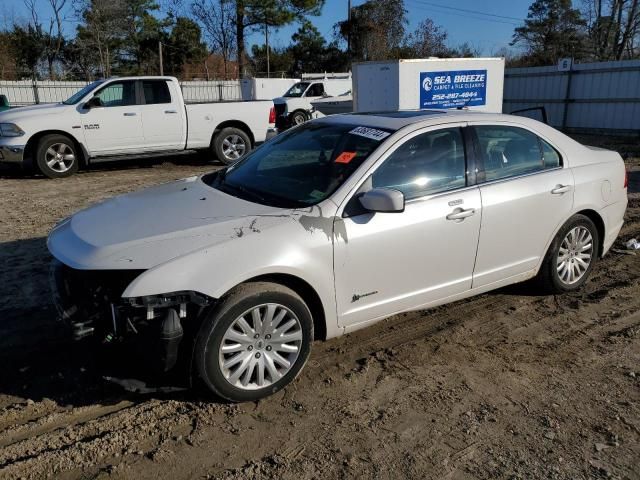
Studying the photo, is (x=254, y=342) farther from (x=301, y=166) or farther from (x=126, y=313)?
(x=301, y=166)

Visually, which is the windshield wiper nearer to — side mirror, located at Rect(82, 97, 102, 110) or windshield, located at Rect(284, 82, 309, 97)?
side mirror, located at Rect(82, 97, 102, 110)

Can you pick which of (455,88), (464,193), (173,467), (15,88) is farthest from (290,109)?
(173,467)

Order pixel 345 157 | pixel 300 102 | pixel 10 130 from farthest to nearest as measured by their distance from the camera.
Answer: pixel 300 102
pixel 10 130
pixel 345 157

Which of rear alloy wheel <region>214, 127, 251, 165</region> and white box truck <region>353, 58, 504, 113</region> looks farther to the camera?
white box truck <region>353, 58, 504, 113</region>

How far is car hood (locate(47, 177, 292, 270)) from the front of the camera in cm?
324

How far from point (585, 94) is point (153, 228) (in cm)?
1927

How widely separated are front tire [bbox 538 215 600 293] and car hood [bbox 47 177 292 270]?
252cm

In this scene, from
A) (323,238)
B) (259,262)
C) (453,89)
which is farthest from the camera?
(453,89)

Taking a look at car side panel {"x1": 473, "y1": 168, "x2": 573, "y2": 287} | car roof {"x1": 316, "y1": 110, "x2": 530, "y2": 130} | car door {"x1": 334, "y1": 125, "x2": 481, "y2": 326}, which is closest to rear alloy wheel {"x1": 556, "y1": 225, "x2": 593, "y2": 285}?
car side panel {"x1": 473, "y1": 168, "x2": 573, "y2": 287}

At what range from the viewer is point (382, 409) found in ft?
11.3

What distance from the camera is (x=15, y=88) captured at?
26.1m

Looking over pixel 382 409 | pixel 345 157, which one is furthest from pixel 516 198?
pixel 382 409

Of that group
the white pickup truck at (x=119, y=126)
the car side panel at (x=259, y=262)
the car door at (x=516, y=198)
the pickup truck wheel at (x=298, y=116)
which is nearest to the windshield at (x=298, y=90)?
the pickup truck wheel at (x=298, y=116)

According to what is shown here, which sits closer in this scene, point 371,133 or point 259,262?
point 259,262
